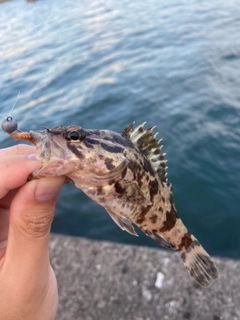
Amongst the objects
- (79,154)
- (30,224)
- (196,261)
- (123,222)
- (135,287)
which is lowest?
(135,287)

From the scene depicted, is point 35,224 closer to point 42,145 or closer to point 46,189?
point 46,189

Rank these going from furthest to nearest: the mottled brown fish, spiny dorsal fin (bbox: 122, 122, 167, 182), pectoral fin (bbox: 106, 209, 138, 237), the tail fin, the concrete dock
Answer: the concrete dock < the tail fin < spiny dorsal fin (bbox: 122, 122, 167, 182) < pectoral fin (bbox: 106, 209, 138, 237) < the mottled brown fish

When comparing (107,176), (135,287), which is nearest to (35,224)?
(107,176)

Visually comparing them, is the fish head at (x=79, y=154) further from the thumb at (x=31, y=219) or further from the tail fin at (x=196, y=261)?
the tail fin at (x=196, y=261)

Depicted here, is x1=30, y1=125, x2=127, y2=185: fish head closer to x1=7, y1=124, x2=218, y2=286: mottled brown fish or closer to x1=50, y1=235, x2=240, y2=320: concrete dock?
x1=7, y1=124, x2=218, y2=286: mottled brown fish

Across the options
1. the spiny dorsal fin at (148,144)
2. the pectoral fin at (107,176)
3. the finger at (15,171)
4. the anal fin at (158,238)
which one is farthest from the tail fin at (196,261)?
the finger at (15,171)

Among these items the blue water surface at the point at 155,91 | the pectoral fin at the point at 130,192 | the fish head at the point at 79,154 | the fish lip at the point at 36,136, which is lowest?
the blue water surface at the point at 155,91

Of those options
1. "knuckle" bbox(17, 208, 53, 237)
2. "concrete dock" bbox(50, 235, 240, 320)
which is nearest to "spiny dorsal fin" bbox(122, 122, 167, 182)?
"knuckle" bbox(17, 208, 53, 237)

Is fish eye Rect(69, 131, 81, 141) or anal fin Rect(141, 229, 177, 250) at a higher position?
fish eye Rect(69, 131, 81, 141)
